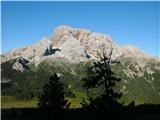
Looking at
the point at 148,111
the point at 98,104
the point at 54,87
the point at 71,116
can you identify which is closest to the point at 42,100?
the point at 54,87

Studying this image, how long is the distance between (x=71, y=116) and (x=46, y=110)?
4.66 m

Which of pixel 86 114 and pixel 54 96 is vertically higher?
pixel 54 96

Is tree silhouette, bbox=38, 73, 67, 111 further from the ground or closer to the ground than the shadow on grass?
further from the ground

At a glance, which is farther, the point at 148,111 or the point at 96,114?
the point at 148,111

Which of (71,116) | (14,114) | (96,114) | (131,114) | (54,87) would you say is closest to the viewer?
(96,114)

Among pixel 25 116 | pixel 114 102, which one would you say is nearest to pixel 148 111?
pixel 114 102

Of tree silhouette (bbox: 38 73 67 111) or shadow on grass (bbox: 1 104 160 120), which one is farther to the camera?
tree silhouette (bbox: 38 73 67 111)

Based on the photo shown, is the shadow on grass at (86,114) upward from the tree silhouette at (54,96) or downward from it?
downward

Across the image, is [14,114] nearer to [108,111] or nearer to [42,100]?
[42,100]

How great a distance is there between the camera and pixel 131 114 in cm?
5075

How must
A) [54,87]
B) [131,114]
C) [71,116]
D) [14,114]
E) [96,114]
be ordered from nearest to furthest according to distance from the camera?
1. [96,114]
2. [71,116]
3. [131,114]
4. [54,87]
5. [14,114]

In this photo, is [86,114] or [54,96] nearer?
[86,114]

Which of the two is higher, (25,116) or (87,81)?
(87,81)

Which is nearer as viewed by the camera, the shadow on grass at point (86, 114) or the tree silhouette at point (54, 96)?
the shadow on grass at point (86, 114)
